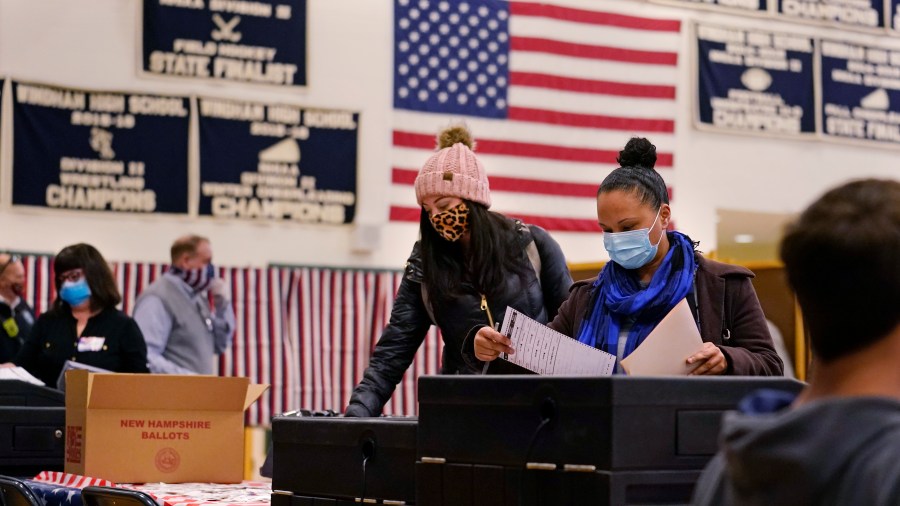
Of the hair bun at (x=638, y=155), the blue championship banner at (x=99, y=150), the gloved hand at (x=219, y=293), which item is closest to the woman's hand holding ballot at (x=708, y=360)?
the hair bun at (x=638, y=155)

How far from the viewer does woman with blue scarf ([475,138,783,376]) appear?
2.57 meters

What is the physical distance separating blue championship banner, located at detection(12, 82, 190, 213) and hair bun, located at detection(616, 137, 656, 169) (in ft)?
22.1

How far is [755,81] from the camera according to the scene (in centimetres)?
1105

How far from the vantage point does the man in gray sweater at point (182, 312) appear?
23.3 feet

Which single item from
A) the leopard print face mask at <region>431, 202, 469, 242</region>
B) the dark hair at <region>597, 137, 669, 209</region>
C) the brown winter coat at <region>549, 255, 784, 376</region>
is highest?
the dark hair at <region>597, 137, 669, 209</region>

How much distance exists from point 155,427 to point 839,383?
8.52ft

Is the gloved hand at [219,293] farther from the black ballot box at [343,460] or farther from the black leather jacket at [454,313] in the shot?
the black ballot box at [343,460]

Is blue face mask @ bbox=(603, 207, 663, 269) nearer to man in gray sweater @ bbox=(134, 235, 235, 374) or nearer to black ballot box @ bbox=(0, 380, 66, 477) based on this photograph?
black ballot box @ bbox=(0, 380, 66, 477)

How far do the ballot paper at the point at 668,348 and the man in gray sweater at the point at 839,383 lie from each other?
1020mm

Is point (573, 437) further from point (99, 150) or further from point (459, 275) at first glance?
point (99, 150)

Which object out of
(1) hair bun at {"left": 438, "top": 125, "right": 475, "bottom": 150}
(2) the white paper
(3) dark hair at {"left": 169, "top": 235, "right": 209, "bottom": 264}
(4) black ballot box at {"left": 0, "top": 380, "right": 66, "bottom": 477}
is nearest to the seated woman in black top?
(2) the white paper

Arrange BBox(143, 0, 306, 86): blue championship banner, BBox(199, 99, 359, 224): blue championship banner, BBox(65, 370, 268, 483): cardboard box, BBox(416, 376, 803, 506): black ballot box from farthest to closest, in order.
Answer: BBox(199, 99, 359, 224): blue championship banner, BBox(143, 0, 306, 86): blue championship banner, BBox(65, 370, 268, 483): cardboard box, BBox(416, 376, 803, 506): black ballot box

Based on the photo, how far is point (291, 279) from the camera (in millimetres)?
9461

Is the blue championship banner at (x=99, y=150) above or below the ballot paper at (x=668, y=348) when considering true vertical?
above
